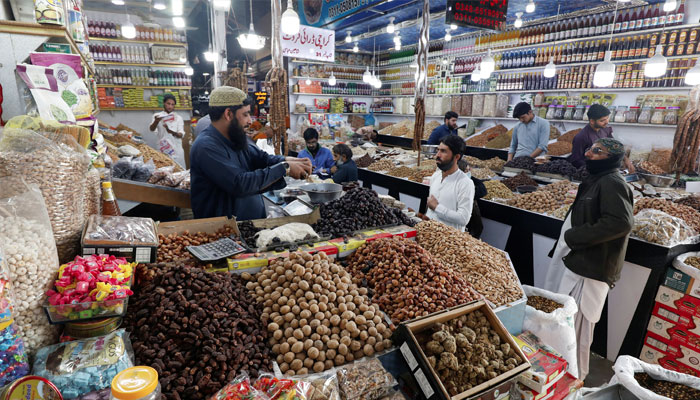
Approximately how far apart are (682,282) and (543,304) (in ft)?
4.62

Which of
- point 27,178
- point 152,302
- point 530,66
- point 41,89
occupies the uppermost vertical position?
point 530,66

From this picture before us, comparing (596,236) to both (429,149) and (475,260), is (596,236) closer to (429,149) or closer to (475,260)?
(475,260)

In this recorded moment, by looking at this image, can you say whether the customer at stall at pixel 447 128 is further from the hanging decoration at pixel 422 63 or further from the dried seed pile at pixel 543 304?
the dried seed pile at pixel 543 304

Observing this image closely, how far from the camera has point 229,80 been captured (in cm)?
802

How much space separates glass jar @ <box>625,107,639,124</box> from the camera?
19.9 feet

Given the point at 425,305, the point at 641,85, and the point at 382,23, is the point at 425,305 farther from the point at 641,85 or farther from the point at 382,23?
the point at 382,23

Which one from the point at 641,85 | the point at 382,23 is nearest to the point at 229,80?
the point at 382,23

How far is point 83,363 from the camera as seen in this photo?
118 cm

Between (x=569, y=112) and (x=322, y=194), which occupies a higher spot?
(x=569, y=112)

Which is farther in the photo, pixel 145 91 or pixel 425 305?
pixel 145 91

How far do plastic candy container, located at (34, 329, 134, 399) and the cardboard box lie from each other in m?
3.81

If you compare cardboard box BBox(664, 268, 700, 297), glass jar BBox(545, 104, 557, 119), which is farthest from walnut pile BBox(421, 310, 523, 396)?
glass jar BBox(545, 104, 557, 119)

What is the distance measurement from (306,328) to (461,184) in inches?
91.8

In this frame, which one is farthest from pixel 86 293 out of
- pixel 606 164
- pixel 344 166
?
pixel 344 166
